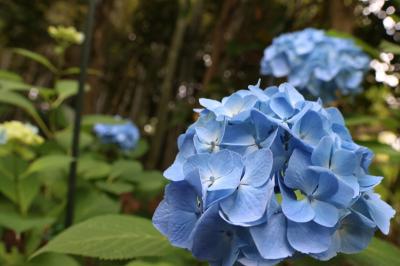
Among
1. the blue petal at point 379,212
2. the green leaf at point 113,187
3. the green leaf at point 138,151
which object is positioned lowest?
the green leaf at point 138,151

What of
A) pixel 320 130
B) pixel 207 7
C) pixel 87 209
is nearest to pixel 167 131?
pixel 207 7

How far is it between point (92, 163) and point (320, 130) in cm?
76

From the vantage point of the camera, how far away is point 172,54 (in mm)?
2234

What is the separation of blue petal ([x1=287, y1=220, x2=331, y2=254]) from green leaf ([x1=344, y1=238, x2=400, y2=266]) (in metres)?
0.17

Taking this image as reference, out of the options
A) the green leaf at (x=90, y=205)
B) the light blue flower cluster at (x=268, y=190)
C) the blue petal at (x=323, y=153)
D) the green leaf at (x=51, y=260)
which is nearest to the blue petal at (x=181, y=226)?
the light blue flower cluster at (x=268, y=190)

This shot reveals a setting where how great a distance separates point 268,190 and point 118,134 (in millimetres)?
1137

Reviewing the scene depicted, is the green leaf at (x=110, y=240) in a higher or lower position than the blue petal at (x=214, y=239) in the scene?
lower

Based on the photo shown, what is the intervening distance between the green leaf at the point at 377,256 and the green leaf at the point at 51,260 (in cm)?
41

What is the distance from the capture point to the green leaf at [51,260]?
740 mm

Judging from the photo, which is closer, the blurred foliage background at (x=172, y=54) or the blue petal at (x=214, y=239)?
the blue petal at (x=214, y=239)

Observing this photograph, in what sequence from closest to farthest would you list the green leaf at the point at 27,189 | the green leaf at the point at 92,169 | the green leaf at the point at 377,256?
1. the green leaf at the point at 377,256
2. the green leaf at the point at 27,189
3. the green leaf at the point at 92,169

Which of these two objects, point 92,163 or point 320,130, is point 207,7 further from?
point 320,130

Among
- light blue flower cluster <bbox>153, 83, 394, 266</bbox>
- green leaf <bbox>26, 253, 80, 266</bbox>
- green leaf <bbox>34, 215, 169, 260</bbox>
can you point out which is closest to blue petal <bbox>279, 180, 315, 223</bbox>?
light blue flower cluster <bbox>153, 83, 394, 266</bbox>

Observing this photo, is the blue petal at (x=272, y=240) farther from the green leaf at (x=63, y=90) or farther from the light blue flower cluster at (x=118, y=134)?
the light blue flower cluster at (x=118, y=134)
